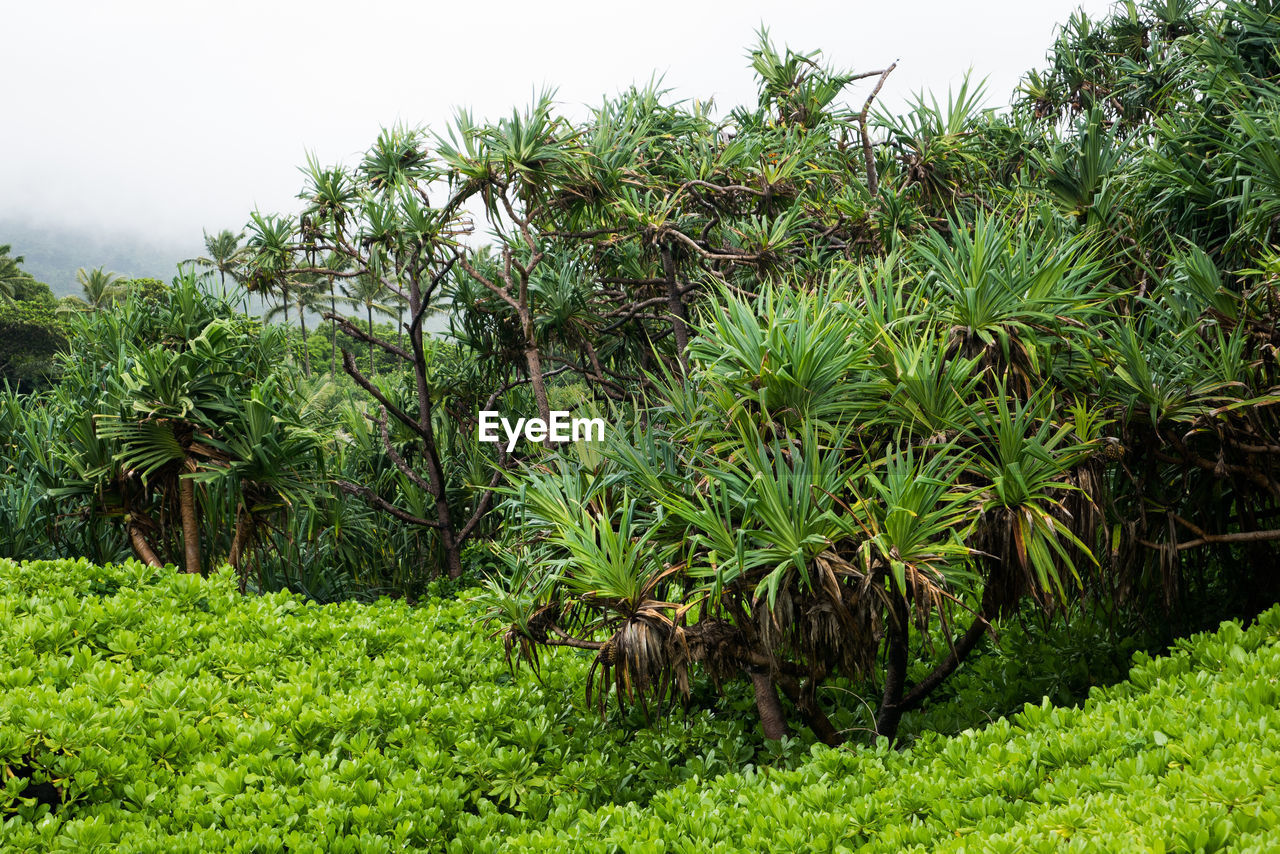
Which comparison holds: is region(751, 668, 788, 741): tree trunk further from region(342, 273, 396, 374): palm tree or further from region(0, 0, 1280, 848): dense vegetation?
region(342, 273, 396, 374): palm tree

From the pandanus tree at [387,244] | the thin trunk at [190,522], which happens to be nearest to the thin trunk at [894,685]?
the pandanus tree at [387,244]

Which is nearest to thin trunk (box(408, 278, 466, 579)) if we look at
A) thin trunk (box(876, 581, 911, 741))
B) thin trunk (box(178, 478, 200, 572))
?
thin trunk (box(178, 478, 200, 572))

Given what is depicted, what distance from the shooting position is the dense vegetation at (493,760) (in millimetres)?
2662

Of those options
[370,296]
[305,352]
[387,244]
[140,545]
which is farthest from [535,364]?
[305,352]

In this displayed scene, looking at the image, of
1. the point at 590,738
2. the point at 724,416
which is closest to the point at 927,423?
the point at 724,416

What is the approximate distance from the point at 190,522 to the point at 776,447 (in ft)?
17.3

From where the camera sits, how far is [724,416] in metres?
4.29

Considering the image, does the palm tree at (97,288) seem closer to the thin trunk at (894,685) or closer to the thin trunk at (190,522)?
the thin trunk at (190,522)

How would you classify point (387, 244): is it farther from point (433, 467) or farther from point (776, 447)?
point (776, 447)

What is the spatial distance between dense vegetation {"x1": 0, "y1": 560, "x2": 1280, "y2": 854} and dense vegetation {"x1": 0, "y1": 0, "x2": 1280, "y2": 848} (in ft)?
0.12

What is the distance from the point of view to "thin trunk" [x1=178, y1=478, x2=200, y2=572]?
680 cm

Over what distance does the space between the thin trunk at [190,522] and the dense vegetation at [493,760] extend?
1.51 metres

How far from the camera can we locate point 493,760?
13.0 feet

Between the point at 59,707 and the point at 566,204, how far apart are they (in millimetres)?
5625
